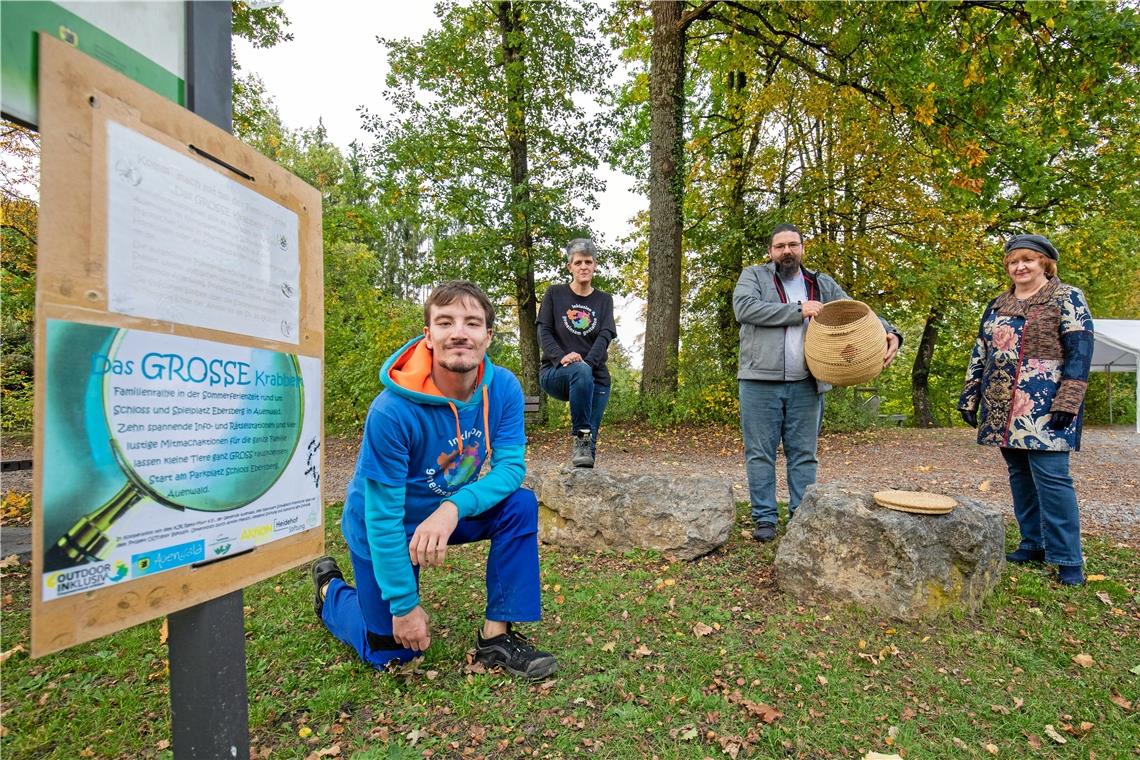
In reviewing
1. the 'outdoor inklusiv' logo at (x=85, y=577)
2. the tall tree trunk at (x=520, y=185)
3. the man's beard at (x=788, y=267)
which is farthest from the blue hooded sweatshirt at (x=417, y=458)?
the tall tree trunk at (x=520, y=185)

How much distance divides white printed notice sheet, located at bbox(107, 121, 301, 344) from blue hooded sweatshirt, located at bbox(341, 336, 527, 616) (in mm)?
693

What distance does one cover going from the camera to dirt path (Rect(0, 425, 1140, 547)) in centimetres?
556

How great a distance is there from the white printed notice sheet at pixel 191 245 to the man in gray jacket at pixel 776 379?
3198mm

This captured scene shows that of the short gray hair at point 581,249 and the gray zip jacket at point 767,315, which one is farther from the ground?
the short gray hair at point 581,249

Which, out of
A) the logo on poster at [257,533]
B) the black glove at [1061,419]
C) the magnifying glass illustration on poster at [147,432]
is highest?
the magnifying glass illustration on poster at [147,432]

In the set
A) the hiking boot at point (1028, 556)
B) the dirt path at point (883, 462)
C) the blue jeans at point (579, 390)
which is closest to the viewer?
the hiking boot at point (1028, 556)

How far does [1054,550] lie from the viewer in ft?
11.5

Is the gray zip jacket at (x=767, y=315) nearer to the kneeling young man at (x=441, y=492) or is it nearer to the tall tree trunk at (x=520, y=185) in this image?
the kneeling young man at (x=441, y=492)

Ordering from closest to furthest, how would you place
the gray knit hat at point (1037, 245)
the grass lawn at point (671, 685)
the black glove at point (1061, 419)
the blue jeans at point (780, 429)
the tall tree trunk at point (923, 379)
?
the grass lawn at point (671, 685) < the black glove at point (1061, 419) < the gray knit hat at point (1037, 245) < the blue jeans at point (780, 429) < the tall tree trunk at point (923, 379)

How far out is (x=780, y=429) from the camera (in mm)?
A: 4148

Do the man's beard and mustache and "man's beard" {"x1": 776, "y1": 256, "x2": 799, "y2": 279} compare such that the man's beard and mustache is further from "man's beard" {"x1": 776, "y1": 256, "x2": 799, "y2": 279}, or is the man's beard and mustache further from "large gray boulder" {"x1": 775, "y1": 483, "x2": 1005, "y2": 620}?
"man's beard" {"x1": 776, "y1": 256, "x2": 799, "y2": 279}

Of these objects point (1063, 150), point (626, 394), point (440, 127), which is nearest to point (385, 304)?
point (440, 127)

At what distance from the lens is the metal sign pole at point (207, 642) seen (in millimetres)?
1432

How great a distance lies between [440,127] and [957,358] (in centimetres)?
1907
